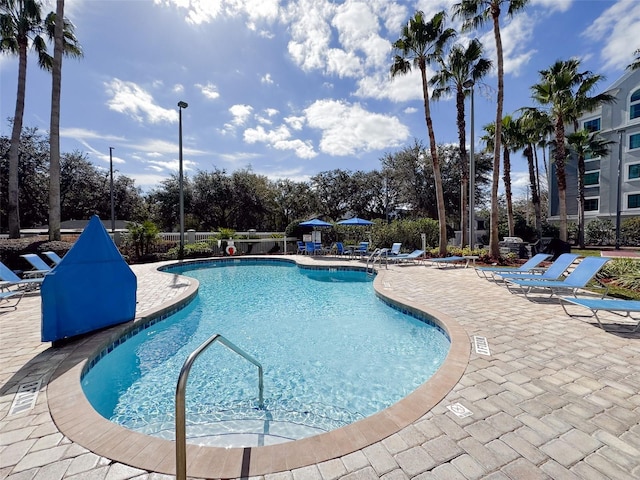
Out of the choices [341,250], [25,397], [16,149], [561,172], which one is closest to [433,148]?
[341,250]

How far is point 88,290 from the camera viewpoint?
15.2ft

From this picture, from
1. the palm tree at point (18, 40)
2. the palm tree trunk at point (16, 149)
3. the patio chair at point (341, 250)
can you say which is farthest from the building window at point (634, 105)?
the palm tree trunk at point (16, 149)

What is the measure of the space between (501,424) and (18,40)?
73.6 feet

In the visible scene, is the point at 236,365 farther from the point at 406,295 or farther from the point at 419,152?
the point at 419,152

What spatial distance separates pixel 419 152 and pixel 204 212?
69.7ft

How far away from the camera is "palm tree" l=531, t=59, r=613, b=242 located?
47.1 ft

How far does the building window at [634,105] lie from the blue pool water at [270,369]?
32528 millimetres

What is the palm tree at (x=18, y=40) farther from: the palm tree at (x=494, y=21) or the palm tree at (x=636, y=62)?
the palm tree at (x=636, y=62)

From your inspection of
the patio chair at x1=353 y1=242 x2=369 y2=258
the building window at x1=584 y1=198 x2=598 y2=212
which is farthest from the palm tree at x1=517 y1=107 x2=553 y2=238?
the patio chair at x1=353 y1=242 x2=369 y2=258

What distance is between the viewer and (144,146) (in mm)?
22453

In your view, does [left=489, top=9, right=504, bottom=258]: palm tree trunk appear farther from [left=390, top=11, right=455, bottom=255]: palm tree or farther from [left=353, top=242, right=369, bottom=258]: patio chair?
[left=353, top=242, right=369, bottom=258]: patio chair

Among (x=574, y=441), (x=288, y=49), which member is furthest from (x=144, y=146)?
(x=574, y=441)

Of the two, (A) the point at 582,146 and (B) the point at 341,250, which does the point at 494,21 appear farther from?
(A) the point at 582,146

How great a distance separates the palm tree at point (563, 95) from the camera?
566 inches
